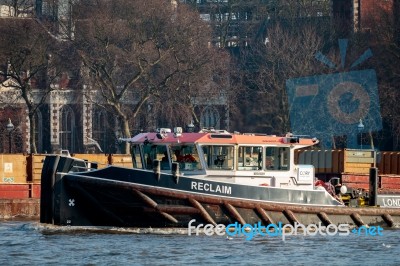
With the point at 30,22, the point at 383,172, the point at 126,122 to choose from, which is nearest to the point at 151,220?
the point at 383,172

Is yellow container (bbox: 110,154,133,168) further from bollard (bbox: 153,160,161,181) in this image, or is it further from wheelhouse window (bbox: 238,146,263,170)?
bollard (bbox: 153,160,161,181)

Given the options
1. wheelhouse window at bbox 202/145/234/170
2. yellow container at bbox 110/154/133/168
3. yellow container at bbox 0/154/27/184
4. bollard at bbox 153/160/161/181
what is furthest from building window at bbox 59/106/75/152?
bollard at bbox 153/160/161/181

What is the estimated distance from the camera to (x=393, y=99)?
336 ft

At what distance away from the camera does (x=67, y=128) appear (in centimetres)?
11744

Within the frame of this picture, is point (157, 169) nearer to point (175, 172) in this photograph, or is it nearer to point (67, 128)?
point (175, 172)

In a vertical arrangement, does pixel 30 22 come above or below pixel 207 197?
above

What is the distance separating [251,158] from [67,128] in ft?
209

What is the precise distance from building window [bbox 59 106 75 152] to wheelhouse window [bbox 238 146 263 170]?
62791 millimetres

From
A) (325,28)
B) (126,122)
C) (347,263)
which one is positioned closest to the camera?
(347,263)

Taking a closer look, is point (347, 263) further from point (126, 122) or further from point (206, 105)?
point (206, 105)

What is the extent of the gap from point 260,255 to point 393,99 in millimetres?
54444

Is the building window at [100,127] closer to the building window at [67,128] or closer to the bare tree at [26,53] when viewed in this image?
the building window at [67,128]

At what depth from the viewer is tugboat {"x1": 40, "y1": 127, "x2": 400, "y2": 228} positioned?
5291cm

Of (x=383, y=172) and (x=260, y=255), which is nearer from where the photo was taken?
(x=260, y=255)
